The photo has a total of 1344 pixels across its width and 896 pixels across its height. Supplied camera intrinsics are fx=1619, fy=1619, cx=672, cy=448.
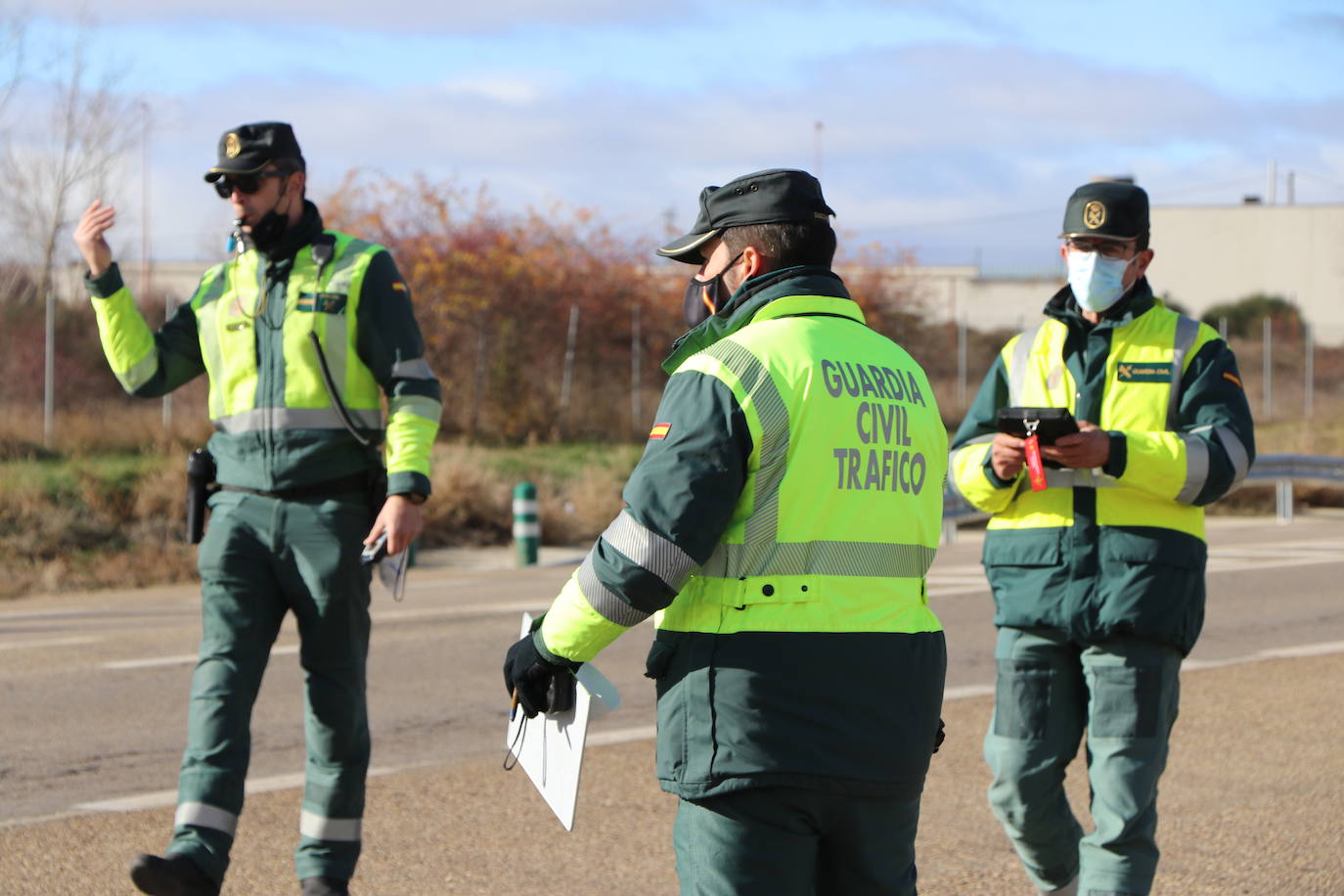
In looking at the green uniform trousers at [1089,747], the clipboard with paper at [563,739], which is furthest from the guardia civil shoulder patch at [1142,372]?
the clipboard with paper at [563,739]

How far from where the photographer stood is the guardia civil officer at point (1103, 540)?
4336 mm

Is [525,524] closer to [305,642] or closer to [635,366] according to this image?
[305,642]

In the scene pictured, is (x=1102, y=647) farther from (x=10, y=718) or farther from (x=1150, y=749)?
(x=10, y=718)

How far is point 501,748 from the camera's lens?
710 centimetres

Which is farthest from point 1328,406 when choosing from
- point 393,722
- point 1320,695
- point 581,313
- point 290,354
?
point 290,354

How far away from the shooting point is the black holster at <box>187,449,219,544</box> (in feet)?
16.8

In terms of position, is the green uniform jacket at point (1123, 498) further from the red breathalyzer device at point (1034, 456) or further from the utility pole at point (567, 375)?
the utility pole at point (567, 375)

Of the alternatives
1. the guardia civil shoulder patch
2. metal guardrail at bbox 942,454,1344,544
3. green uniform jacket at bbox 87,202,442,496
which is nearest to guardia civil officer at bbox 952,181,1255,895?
the guardia civil shoulder patch

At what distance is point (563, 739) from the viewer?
3186 mm

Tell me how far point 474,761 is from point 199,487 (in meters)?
2.16

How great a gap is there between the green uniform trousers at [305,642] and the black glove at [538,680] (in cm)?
184

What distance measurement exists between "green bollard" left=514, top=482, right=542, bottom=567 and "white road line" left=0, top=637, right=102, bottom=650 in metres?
4.85

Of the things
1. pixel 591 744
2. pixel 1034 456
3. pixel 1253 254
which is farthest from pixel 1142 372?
pixel 1253 254

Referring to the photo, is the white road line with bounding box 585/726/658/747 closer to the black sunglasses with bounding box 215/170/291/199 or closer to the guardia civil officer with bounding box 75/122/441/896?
the guardia civil officer with bounding box 75/122/441/896
